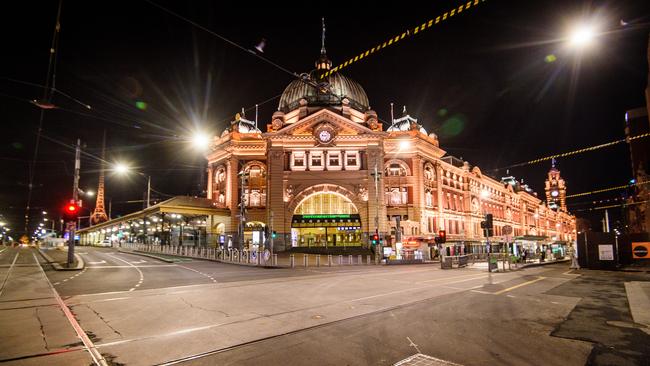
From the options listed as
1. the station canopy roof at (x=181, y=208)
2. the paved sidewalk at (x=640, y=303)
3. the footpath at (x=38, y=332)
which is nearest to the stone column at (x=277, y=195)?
the station canopy roof at (x=181, y=208)

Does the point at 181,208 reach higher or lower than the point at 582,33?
lower

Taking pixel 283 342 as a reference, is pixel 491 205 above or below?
above

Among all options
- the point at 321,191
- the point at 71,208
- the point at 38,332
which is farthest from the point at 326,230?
the point at 38,332

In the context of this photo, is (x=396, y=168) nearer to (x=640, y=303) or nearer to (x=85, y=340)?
(x=640, y=303)

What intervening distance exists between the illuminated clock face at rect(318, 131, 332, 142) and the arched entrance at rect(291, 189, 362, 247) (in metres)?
7.59

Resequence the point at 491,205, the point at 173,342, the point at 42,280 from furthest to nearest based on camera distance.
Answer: the point at 491,205 → the point at 42,280 → the point at 173,342

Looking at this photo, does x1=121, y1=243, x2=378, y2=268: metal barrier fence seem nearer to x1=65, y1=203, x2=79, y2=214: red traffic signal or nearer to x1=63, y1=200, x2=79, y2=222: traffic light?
x1=63, y1=200, x2=79, y2=222: traffic light

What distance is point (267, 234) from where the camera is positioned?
38469mm

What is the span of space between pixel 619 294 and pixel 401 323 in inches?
465

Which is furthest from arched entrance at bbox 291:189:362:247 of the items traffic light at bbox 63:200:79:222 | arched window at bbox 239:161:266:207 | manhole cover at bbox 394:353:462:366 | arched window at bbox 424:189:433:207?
manhole cover at bbox 394:353:462:366

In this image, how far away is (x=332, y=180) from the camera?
56.5m

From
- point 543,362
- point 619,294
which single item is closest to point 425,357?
point 543,362

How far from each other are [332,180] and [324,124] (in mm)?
8478

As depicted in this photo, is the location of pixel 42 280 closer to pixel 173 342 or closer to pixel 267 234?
pixel 173 342
